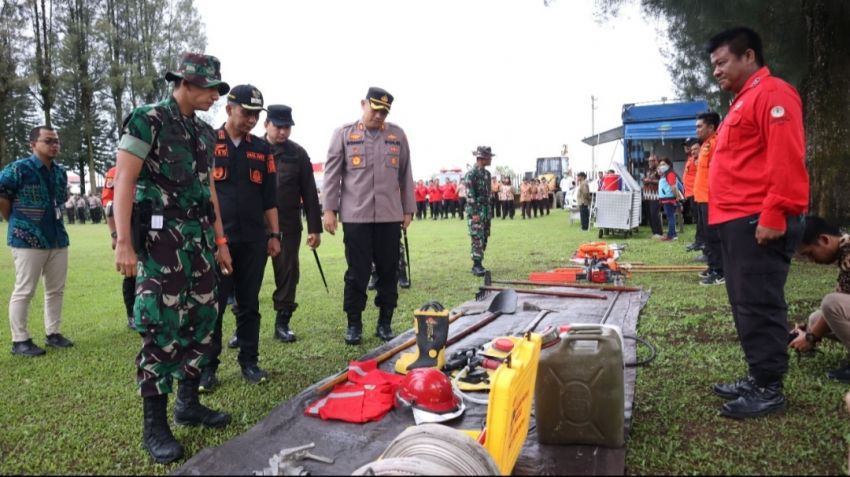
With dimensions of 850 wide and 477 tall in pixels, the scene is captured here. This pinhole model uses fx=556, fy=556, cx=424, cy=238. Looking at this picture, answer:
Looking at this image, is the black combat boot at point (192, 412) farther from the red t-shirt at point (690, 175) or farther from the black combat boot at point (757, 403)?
the red t-shirt at point (690, 175)

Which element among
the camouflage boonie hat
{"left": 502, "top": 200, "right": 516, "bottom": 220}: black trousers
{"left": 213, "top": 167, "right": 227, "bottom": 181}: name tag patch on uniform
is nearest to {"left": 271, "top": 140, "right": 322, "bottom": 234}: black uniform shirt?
{"left": 213, "top": 167, "right": 227, "bottom": 181}: name tag patch on uniform

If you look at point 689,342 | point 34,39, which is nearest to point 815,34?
point 689,342

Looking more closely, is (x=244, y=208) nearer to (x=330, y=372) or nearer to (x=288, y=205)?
(x=330, y=372)

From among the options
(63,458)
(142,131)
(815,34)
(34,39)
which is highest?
(34,39)

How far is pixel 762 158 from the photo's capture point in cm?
310

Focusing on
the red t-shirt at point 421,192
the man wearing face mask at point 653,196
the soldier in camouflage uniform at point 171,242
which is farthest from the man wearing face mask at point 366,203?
the red t-shirt at point 421,192

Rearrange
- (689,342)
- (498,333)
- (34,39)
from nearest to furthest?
(689,342)
(498,333)
(34,39)

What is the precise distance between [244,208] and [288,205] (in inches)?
61.0

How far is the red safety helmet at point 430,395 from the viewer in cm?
308

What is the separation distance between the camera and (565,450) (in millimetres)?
2652

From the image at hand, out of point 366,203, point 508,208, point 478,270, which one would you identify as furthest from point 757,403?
point 508,208

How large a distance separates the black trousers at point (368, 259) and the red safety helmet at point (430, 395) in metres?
1.77

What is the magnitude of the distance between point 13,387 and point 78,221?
35044mm

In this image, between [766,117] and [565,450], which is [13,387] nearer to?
[565,450]
